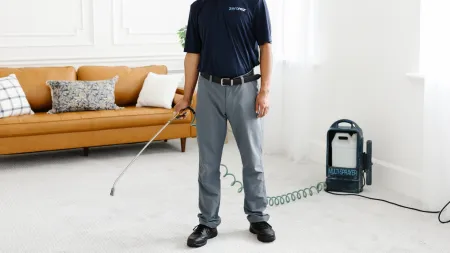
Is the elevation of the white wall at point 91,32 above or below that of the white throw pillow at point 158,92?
above

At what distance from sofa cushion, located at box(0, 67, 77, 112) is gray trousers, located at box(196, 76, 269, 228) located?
8.62 ft

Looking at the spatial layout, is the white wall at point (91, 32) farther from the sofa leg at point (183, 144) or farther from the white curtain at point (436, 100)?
the white curtain at point (436, 100)

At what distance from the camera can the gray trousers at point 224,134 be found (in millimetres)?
3188

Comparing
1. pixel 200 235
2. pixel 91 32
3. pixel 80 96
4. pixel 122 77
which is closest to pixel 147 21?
pixel 91 32

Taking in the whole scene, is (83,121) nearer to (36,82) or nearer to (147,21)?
(36,82)

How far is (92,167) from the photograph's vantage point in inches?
200

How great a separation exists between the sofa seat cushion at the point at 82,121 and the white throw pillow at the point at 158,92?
9cm

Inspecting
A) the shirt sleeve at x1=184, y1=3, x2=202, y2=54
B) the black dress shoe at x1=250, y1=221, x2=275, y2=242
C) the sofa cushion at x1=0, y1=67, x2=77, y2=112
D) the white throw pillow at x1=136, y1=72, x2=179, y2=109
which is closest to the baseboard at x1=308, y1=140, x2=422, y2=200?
the black dress shoe at x1=250, y1=221, x2=275, y2=242

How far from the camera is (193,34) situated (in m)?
3.25

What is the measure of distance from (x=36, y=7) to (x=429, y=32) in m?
3.61

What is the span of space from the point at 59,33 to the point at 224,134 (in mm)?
3213

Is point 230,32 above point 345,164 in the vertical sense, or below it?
above

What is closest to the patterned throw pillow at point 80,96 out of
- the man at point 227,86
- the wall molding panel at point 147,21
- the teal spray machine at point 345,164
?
the wall molding panel at point 147,21

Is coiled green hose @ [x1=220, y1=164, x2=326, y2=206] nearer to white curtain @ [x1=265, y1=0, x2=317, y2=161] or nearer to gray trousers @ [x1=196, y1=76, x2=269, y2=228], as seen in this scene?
gray trousers @ [x1=196, y1=76, x2=269, y2=228]
